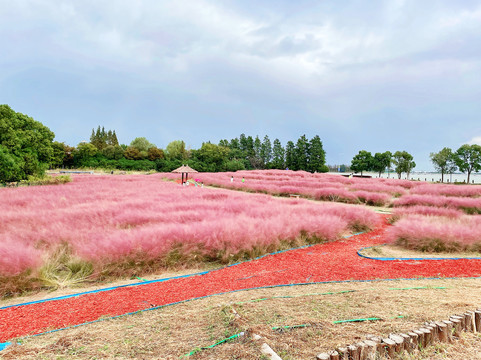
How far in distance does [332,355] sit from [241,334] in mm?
933

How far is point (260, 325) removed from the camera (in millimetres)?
2896

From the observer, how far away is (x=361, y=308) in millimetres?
3436

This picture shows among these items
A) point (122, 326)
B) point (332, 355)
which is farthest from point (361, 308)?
point (122, 326)

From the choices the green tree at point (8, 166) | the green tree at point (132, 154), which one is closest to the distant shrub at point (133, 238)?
the green tree at point (8, 166)

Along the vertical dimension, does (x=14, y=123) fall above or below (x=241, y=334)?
above

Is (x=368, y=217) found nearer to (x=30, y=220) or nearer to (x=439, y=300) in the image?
(x=439, y=300)

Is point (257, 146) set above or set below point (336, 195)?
above

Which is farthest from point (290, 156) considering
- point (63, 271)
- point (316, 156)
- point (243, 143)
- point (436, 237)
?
point (63, 271)

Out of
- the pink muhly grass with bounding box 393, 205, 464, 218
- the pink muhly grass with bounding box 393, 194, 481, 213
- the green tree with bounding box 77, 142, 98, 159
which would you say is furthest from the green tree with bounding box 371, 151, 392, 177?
the green tree with bounding box 77, 142, 98, 159

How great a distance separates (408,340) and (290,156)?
63.3 metres

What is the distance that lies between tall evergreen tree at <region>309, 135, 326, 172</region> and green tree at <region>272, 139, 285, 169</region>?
345 inches

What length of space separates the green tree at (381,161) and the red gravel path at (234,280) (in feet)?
209

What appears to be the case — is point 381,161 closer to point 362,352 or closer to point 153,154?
point 153,154

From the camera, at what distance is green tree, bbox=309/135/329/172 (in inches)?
2365
